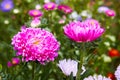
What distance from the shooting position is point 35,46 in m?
1.22

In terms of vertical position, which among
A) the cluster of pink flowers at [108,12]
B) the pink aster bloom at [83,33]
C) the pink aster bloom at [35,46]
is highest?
the pink aster bloom at [83,33]

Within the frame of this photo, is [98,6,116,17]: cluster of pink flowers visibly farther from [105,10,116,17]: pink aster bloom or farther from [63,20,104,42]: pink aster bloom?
[63,20,104,42]: pink aster bloom

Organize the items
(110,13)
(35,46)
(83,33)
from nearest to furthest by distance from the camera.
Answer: (83,33)
(35,46)
(110,13)

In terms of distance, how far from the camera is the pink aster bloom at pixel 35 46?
121 centimetres

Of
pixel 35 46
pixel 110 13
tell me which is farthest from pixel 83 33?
pixel 110 13

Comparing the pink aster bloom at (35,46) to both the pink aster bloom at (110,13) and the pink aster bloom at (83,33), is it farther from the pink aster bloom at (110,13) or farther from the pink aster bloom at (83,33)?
the pink aster bloom at (110,13)

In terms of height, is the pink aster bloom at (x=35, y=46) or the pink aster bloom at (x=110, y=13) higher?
the pink aster bloom at (x=35, y=46)

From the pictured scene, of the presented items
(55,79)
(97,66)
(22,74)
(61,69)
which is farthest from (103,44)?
(61,69)

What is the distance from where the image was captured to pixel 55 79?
186cm

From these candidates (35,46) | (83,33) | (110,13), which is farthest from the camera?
(110,13)

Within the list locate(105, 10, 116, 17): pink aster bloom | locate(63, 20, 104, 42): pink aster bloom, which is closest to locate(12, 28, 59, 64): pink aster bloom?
locate(63, 20, 104, 42): pink aster bloom

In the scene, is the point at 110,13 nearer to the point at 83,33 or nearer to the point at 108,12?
the point at 108,12

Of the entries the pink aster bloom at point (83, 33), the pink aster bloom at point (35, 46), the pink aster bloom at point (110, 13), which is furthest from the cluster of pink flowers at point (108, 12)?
the pink aster bloom at point (83, 33)

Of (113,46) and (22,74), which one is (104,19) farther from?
(22,74)
